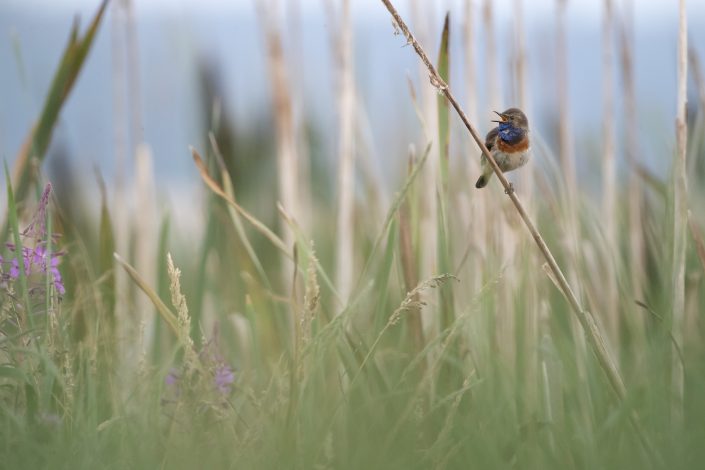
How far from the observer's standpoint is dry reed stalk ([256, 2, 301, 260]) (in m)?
2.24

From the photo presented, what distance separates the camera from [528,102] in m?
1.89

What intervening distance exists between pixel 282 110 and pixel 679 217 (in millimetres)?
1146

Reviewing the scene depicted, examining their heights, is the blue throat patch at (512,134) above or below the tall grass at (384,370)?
above

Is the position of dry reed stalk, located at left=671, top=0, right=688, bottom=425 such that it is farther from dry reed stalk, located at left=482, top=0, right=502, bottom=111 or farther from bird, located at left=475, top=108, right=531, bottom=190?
dry reed stalk, located at left=482, top=0, right=502, bottom=111

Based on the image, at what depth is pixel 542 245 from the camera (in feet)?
3.53

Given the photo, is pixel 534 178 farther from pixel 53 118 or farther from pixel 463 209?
pixel 53 118

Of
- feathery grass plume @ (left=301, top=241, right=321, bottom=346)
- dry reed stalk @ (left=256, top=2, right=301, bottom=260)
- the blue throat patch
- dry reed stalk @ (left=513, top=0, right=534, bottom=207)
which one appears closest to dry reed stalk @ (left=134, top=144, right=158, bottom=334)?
dry reed stalk @ (left=256, top=2, right=301, bottom=260)

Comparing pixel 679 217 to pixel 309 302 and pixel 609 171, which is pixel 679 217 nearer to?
pixel 309 302

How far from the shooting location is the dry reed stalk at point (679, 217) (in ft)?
4.35

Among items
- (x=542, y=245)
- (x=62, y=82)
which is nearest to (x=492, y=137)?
(x=542, y=245)

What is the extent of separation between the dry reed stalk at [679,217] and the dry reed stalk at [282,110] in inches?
40.6

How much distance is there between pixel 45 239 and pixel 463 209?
1114mm

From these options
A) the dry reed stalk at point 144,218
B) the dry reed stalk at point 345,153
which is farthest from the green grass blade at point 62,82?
the dry reed stalk at point 144,218

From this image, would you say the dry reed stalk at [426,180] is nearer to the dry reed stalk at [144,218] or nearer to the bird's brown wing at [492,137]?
the bird's brown wing at [492,137]
